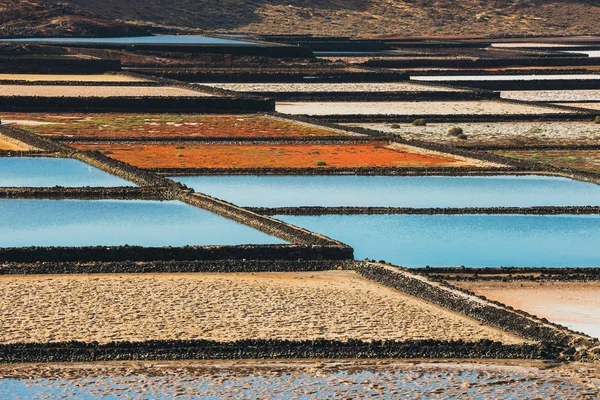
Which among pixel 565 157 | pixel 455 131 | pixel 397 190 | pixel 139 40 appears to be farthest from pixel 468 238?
pixel 139 40

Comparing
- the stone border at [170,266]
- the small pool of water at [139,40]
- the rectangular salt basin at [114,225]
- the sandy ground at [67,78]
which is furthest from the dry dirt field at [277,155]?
the small pool of water at [139,40]

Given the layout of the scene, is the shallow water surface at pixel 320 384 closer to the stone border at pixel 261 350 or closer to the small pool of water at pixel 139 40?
the stone border at pixel 261 350

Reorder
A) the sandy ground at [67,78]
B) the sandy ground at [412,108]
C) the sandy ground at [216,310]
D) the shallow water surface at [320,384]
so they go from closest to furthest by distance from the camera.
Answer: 1. the shallow water surface at [320,384]
2. the sandy ground at [216,310]
3. the sandy ground at [412,108]
4. the sandy ground at [67,78]

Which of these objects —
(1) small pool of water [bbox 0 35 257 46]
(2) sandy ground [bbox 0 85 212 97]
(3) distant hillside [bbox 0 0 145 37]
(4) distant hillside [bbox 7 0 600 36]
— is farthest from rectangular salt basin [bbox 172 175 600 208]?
(4) distant hillside [bbox 7 0 600 36]

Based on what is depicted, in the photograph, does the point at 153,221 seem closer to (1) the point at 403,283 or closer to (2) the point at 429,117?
(1) the point at 403,283

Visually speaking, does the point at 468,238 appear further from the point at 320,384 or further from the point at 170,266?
the point at 320,384

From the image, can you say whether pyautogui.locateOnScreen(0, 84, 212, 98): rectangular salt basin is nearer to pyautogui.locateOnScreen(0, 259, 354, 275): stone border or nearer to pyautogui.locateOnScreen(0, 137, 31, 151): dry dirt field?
pyautogui.locateOnScreen(0, 137, 31, 151): dry dirt field
